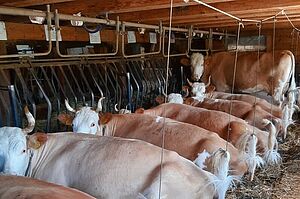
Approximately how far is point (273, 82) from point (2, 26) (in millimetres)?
4988

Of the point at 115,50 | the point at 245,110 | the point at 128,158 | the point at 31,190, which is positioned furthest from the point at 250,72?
the point at 31,190

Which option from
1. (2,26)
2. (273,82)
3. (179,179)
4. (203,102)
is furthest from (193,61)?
(179,179)

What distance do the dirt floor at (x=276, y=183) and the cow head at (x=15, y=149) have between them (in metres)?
1.83

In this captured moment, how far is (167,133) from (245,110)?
2.06 m

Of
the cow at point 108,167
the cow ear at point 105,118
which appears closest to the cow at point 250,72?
the cow ear at point 105,118

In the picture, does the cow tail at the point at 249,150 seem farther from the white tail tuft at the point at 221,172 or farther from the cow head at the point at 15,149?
the cow head at the point at 15,149

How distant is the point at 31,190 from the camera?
170 centimetres

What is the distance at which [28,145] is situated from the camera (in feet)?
8.38

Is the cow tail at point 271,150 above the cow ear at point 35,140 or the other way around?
the other way around

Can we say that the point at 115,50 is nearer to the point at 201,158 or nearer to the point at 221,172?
Answer: the point at 201,158

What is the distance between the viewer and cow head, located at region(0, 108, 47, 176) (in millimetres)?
2357

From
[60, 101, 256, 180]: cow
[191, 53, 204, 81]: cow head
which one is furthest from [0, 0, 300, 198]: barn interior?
[60, 101, 256, 180]: cow

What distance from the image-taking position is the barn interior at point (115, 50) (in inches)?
132

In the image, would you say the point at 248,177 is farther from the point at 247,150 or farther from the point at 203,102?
the point at 203,102
